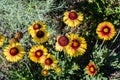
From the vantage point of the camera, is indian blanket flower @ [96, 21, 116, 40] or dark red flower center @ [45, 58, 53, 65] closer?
dark red flower center @ [45, 58, 53, 65]

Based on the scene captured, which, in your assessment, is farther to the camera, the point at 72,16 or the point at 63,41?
the point at 72,16

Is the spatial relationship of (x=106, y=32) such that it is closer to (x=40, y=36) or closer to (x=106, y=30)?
(x=106, y=30)

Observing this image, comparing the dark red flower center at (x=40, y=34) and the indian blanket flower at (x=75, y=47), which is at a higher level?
the dark red flower center at (x=40, y=34)

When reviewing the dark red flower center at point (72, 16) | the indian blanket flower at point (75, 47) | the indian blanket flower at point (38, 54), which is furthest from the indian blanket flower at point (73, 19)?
the indian blanket flower at point (38, 54)

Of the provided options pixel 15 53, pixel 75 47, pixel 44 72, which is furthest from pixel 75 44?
pixel 15 53

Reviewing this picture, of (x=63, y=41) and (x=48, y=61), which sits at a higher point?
(x=63, y=41)

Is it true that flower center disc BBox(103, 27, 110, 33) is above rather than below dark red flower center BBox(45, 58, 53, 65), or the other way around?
above

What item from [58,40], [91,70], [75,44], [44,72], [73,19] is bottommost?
[91,70]

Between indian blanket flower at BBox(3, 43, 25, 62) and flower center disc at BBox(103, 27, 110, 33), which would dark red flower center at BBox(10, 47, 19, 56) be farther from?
flower center disc at BBox(103, 27, 110, 33)

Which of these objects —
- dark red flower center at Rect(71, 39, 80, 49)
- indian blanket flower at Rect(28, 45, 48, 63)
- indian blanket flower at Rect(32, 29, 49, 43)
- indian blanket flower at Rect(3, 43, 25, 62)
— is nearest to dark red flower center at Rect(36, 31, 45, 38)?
indian blanket flower at Rect(32, 29, 49, 43)

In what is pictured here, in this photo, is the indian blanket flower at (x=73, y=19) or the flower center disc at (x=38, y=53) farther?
the indian blanket flower at (x=73, y=19)

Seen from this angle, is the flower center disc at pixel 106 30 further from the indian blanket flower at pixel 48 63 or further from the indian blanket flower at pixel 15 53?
the indian blanket flower at pixel 15 53

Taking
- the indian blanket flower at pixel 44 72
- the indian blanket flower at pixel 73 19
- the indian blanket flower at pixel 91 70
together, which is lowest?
the indian blanket flower at pixel 91 70
